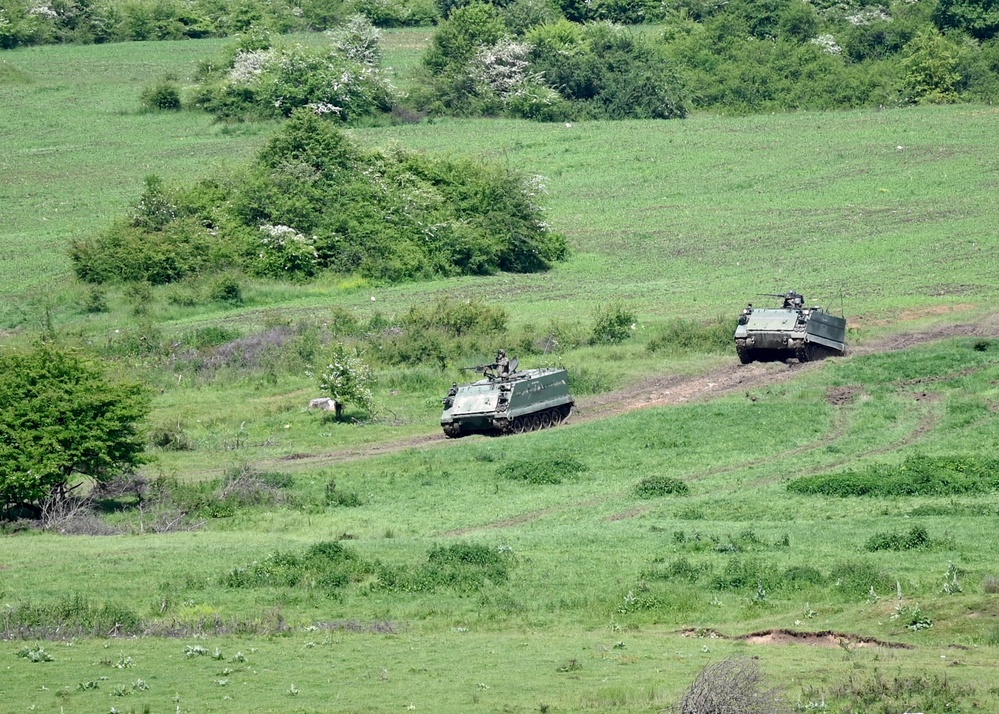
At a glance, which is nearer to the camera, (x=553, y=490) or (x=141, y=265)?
(x=553, y=490)

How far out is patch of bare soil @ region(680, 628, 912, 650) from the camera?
2289 centimetres

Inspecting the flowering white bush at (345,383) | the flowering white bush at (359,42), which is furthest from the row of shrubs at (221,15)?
the flowering white bush at (345,383)

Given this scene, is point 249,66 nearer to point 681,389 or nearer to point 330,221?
point 330,221

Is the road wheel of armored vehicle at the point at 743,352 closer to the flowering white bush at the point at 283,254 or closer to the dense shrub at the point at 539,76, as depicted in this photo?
the flowering white bush at the point at 283,254

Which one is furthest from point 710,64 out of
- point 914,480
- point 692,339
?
point 914,480

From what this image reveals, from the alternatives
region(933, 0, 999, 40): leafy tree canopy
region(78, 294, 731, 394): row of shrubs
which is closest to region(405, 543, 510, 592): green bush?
region(78, 294, 731, 394): row of shrubs

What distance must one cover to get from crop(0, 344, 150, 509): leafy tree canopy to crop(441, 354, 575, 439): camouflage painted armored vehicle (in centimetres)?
801

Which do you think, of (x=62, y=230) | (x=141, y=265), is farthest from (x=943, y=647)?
(x=62, y=230)

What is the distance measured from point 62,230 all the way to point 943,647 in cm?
5148

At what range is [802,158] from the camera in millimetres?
80188

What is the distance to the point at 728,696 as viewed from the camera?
1789cm

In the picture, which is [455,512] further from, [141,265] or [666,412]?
[141,265]

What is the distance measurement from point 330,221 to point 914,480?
32034 millimetres

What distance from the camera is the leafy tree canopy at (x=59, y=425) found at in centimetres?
3406
